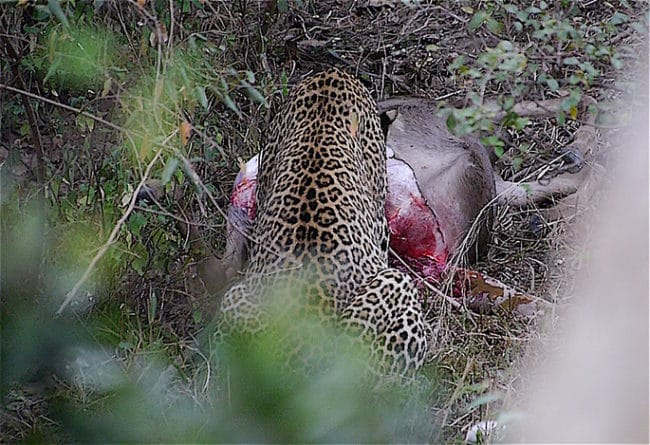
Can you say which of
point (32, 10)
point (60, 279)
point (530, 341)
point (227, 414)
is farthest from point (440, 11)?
point (227, 414)

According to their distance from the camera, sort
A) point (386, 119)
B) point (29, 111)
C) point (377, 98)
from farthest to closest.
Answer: point (377, 98), point (386, 119), point (29, 111)

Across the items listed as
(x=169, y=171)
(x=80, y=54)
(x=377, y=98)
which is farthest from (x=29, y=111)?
(x=377, y=98)

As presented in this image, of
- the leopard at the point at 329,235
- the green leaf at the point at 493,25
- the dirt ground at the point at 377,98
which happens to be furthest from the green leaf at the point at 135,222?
the green leaf at the point at 493,25

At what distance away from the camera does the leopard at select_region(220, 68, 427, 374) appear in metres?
2.28

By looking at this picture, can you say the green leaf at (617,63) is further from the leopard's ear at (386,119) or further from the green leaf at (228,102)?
the green leaf at (228,102)

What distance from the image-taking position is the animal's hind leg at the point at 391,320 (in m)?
2.27

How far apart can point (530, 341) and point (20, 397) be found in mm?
1889

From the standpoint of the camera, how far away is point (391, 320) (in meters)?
2.33

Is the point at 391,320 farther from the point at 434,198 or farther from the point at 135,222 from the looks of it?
the point at 434,198

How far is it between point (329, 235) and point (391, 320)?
273 mm

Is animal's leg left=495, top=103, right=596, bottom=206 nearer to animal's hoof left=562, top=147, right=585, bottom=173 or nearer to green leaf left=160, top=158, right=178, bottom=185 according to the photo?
animal's hoof left=562, top=147, right=585, bottom=173

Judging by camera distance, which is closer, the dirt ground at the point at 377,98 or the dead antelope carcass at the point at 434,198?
the dirt ground at the point at 377,98

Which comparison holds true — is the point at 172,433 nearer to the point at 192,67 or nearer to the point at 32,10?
the point at 192,67

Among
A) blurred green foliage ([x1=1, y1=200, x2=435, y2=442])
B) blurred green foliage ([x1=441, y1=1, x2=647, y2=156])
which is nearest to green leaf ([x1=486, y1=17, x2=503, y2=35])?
blurred green foliage ([x1=441, y1=1, x2=647, y2=156])
